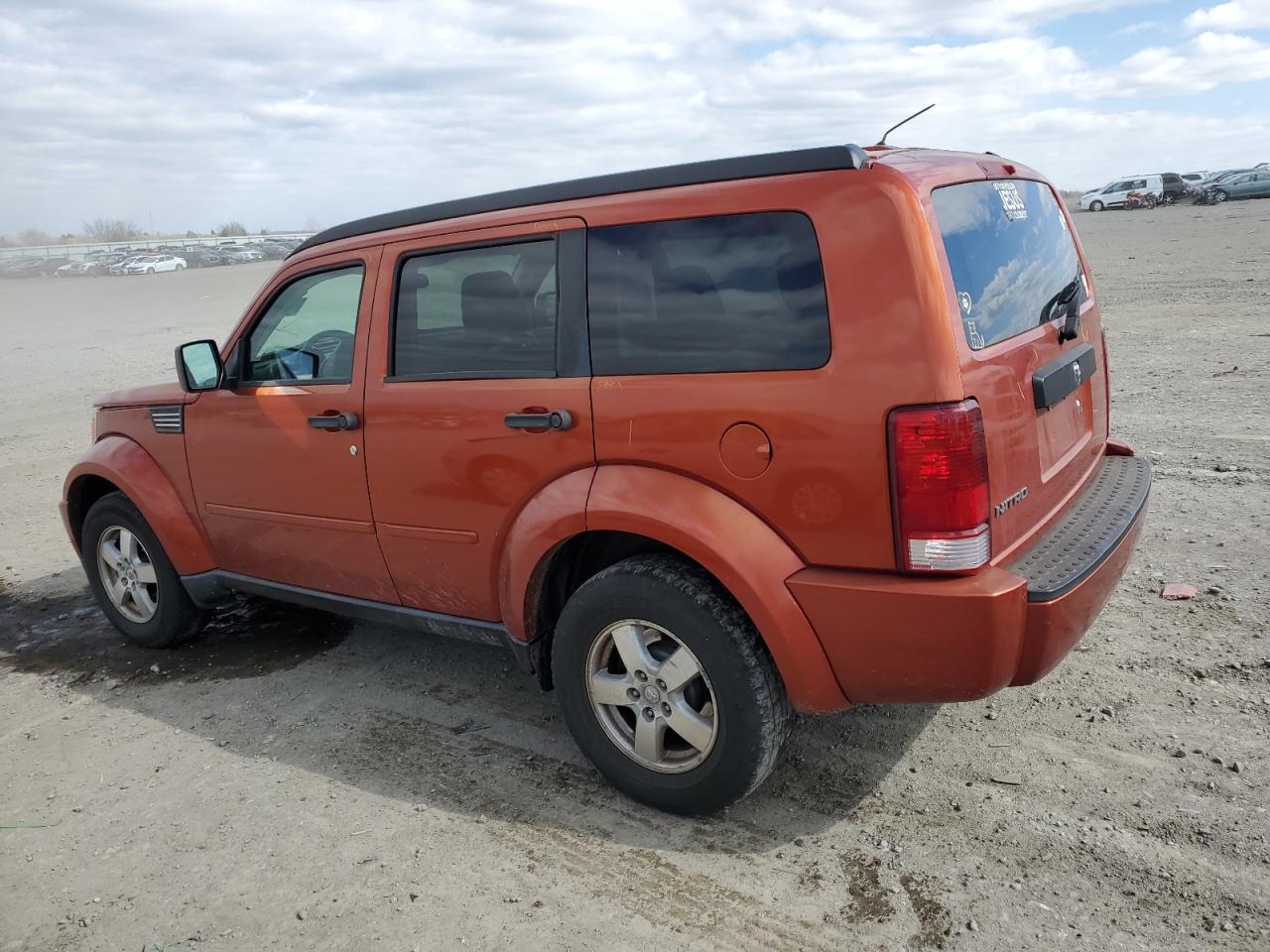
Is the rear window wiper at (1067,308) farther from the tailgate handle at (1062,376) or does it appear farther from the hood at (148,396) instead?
the hood at (148,396)

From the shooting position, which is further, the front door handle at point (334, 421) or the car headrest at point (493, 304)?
the front door handle at point (334, 421)

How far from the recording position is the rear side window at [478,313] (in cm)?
339

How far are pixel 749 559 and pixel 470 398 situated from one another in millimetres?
1236

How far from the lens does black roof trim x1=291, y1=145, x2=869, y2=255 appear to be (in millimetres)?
2797

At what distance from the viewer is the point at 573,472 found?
128 inches

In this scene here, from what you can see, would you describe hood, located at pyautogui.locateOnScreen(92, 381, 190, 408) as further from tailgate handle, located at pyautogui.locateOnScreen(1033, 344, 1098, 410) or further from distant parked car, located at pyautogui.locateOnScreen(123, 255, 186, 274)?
distant parked car, located at pyautogui.locateOnScreen(123, 255, 186, 274)

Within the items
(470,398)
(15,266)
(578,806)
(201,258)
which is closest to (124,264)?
(201,258)

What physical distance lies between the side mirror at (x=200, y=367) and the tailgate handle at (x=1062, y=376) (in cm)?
338

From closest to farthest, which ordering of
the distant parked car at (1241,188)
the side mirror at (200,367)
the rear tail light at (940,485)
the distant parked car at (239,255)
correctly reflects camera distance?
the rear tail light at (940,485)
the side mirror at (200,367)
the distant parked car at (1241,188)
the distant parked car at (239,255)

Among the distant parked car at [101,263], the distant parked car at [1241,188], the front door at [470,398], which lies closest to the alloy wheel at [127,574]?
the front door at [470,398]

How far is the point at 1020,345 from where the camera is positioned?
300cm

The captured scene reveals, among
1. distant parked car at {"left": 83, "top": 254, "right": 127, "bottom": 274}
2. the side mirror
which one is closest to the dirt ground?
the side mirror

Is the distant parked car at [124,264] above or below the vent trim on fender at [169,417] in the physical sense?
above

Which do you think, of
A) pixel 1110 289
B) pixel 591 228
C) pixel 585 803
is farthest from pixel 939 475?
pixel 1110 289
